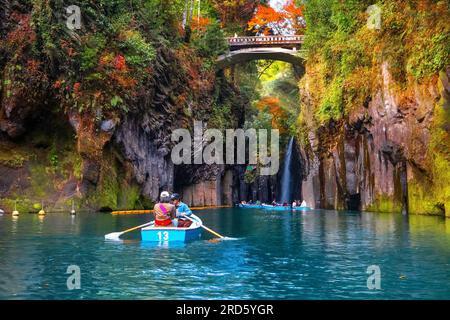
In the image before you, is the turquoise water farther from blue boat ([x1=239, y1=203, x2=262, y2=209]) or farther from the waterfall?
the waterfall

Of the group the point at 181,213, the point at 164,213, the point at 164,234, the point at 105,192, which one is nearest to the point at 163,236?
the point at 164,234

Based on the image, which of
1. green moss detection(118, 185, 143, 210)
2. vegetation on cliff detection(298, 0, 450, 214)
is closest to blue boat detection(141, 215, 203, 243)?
vegetation on cliff detection(298, 0, 450, 214)

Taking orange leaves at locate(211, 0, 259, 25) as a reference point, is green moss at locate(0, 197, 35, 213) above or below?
below

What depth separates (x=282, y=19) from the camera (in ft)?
199

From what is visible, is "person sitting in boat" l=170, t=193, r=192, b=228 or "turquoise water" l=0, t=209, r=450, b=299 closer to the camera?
"turquoise water" l=0, t=209, r=450, b=299

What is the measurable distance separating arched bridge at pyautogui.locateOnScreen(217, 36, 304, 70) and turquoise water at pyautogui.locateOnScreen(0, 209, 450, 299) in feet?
122

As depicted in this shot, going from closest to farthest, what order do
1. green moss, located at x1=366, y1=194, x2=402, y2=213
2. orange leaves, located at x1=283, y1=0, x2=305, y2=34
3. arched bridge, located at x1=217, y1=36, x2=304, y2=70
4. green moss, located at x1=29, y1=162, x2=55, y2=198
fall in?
green moss, located at x1=29, y1=162, x2=55, y2=198
green moss, located at x1=366, y1=194, x2=402, y2=213
arched bridge, located at x1=217, y1=36, x2=304, y2=70
orange leaves, located at x1=283, y1=0, x2=305, y2=34

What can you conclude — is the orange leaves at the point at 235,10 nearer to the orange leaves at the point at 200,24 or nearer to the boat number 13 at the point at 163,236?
the orange leaves at the point at 200,24

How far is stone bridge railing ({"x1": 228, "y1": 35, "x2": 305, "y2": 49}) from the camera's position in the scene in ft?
182

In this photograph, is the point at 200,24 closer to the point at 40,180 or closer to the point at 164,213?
the point at 40,180

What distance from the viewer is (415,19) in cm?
3128

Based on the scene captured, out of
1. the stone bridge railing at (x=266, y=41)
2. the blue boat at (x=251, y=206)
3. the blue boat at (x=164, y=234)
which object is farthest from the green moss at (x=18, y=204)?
the stone bridge railing at (x=266, y=41)

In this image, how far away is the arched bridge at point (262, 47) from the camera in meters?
55.5

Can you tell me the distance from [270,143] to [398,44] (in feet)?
101
